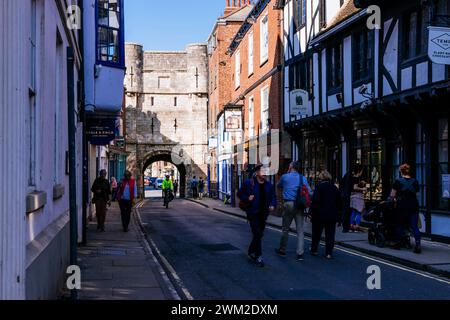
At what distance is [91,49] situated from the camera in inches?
598

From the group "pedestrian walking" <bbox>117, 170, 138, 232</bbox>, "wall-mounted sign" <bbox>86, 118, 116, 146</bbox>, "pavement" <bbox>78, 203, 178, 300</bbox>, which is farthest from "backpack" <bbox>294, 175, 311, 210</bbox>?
"wall-mounted sign" <bbox>86, 118, 116, 146</bbox>

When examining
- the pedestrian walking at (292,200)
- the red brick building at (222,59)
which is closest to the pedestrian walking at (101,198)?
the pedestrian walking at (292,200)

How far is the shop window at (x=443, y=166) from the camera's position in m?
13.5

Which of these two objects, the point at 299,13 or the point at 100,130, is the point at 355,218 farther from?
the point at 299,13

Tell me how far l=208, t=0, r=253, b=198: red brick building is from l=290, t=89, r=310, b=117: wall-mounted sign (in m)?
22.4

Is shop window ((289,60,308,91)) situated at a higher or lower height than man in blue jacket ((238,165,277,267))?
higher

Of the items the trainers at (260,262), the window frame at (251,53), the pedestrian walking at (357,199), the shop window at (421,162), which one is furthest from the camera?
the window frame at (251,53)

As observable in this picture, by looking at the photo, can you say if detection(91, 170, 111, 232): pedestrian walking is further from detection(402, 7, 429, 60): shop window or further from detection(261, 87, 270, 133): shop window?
detection(261, 87, 270, 133): shop window

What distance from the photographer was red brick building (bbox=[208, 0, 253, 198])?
44.9 metres

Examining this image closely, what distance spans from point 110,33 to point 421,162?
8783 millimetres

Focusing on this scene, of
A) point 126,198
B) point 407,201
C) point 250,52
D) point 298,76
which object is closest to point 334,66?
point 298,76

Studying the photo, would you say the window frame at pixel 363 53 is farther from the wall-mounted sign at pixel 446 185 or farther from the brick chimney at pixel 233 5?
the brick chimney at pixel 233 5

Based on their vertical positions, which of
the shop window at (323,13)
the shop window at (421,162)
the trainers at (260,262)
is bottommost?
the trainers at (260,262)

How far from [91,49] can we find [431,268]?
31.7 ft
